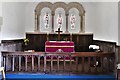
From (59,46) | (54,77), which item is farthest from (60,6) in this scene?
(54,77)

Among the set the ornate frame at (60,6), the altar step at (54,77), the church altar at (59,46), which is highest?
the ornate frame at (60,6)

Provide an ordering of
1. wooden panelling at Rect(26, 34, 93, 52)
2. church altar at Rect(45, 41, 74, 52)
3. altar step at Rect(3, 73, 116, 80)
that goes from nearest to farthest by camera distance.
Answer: altar step at Rect(3, 73, 116, 80), church altar at Rect(45, 41, 74, 52), wooden panelling at Rect(26, 34, 93, 52)

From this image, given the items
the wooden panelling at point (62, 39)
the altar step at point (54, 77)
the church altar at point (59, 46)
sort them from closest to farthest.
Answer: the altar step at point (54, 77) → the church altar at point (59, 46) → the wooden panelling at point (62, 39)

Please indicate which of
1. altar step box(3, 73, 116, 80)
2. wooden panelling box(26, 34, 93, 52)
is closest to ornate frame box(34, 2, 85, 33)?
wooden panelling box(26, 34, 93, 52)

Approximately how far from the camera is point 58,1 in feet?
39.1

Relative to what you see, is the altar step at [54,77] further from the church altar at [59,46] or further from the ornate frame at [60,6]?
the ornate frame at [60,6]

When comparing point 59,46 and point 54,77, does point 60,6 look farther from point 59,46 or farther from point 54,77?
point 54,77

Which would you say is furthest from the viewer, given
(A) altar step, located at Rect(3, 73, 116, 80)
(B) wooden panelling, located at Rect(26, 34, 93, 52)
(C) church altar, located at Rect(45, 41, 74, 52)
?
(B) wooden panelling, located at Rect(26, 34, 93, 52)

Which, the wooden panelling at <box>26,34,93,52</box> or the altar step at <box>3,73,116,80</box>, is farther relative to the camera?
the wooden panelling at <box>26,34,93,52</box>

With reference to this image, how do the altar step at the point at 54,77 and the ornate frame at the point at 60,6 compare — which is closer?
the altar step at the point at 54,77

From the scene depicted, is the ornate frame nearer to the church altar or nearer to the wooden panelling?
the wooden panelling

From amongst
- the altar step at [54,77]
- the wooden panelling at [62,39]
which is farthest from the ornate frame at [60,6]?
the altar step at [54,77]

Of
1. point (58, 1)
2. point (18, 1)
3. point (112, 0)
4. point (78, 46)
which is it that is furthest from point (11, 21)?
point (112, 0)

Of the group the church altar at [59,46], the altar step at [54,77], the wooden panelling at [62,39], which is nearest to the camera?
the altar step at [54,77]
